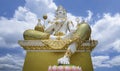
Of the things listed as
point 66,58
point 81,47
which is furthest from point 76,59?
point 66,58

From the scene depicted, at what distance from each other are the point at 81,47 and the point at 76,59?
8.4 inches

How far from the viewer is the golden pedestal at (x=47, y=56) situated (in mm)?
3936

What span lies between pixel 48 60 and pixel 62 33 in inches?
22.1

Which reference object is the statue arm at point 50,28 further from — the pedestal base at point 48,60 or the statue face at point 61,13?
the pedestal base at point 48,60

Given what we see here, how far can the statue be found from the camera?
12.1 ft

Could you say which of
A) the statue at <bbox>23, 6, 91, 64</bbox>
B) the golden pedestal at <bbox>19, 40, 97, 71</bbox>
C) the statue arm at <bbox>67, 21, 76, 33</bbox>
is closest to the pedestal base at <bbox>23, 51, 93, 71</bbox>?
the golden pedestal at <bbox>19, 40, 97, 71</bbox>

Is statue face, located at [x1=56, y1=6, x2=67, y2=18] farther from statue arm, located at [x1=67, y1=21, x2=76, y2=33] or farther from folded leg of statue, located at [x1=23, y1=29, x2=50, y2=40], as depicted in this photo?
folded leg of statue, located at [x1=23, y1=29, x2=50, y2=40]

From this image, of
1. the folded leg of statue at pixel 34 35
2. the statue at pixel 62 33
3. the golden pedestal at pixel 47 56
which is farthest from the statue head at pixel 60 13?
the golden pedestal at pixel 47 56

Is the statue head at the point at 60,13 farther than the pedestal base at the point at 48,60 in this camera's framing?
Yes

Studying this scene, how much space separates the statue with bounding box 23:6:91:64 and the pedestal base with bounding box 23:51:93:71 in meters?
0.23

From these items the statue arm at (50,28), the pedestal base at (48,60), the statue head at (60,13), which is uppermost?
the statue head at (60,13)

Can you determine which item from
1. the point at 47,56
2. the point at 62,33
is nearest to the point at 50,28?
the point at 62,33

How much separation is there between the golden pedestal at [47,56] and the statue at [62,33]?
0.42 feet

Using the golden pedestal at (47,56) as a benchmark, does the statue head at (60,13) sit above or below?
above
